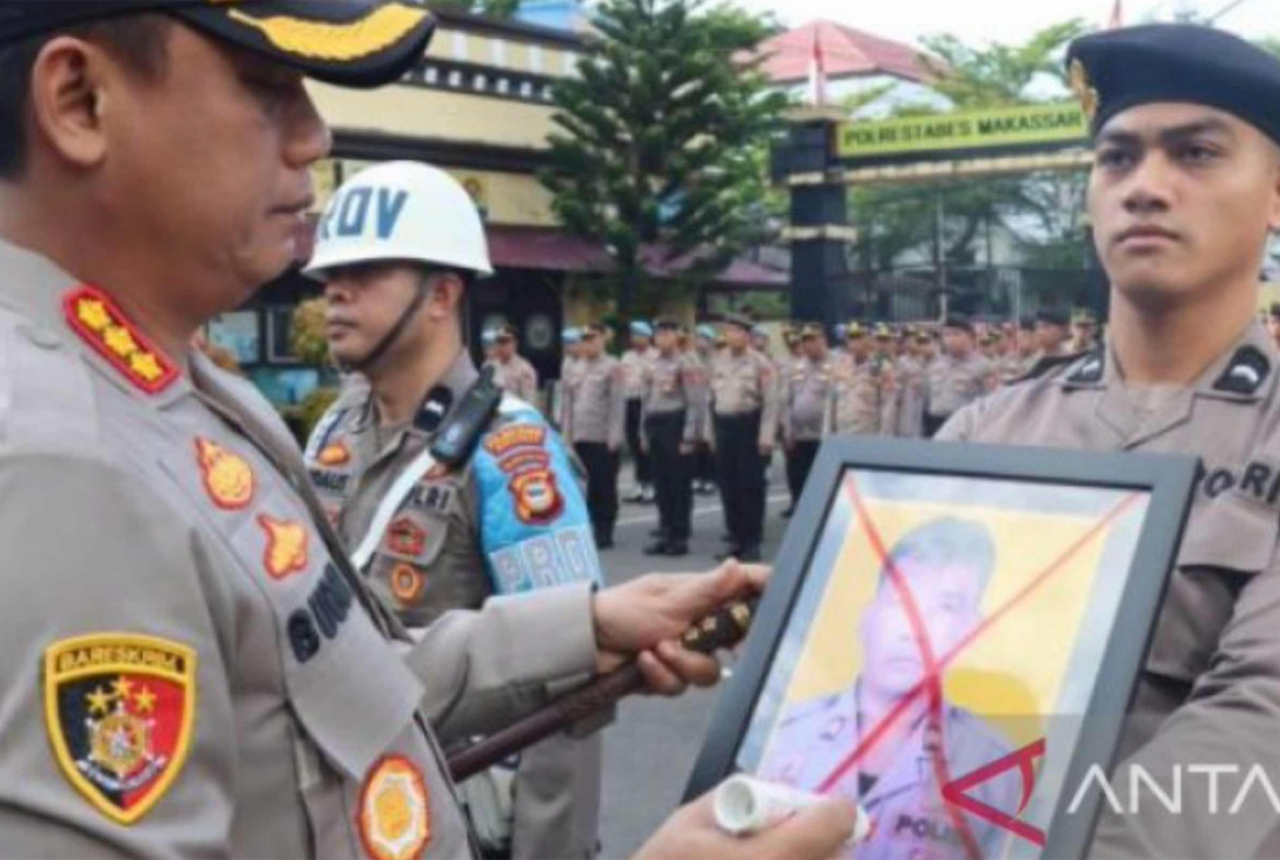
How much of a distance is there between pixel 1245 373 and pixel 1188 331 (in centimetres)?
9

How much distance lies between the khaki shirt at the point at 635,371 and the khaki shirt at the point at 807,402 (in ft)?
4.26

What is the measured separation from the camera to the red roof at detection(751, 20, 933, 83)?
5656cm

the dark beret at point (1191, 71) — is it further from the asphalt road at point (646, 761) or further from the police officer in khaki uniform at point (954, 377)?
the police officer in khaki uniform at point (954, 377)

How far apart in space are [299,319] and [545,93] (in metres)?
17.1

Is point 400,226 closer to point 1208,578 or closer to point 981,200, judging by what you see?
point 1208,578

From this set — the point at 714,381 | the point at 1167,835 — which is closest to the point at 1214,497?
the point at 1167,835

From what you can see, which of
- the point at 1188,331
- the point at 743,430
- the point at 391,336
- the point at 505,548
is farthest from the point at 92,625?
the point at 743,430

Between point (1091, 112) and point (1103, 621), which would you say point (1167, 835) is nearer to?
point (1103, 621)

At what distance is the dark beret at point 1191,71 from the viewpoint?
6.69ft

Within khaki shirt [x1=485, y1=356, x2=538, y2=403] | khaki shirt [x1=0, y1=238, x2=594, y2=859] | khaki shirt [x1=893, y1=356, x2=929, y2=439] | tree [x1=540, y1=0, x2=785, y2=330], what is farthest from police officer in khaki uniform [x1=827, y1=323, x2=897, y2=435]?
khaki shirt [x1=0, y1=238, x2=594, y2=859]

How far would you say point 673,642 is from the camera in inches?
79.4

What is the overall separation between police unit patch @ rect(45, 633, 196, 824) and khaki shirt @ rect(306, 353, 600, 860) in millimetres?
1857

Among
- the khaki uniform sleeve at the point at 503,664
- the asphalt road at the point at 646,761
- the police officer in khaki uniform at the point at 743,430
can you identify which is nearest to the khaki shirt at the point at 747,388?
the police officer in khaki uniform at the point at 743,430

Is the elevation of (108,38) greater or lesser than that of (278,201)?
greater
